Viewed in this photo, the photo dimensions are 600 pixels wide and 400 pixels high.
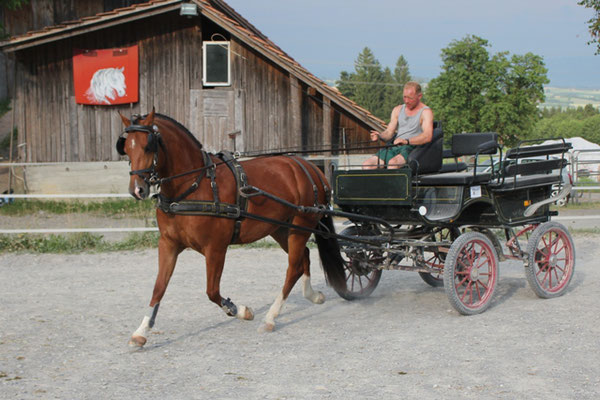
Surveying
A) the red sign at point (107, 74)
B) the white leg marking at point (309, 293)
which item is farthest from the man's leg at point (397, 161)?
the red sign at point (107, 74)

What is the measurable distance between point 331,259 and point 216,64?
11.0 metres

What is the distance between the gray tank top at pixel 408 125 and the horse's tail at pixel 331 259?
117 centimetres

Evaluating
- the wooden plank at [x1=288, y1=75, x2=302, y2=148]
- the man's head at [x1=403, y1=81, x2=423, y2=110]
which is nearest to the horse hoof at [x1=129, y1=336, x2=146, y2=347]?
the man's head at [x1=403, y1=81, x2=423, y2=110]

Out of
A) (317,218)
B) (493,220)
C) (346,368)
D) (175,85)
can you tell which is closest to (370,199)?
(317,218)

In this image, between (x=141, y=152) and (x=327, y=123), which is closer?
(x=141, y=152)

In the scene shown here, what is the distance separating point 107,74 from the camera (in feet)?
56.2

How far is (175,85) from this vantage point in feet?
56.4

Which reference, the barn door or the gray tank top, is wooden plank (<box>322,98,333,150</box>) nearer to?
the barn door

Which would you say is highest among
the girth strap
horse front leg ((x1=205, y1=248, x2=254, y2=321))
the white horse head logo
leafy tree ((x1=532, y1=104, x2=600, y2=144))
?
leafy tree ((x1=532, y1=104, x2=600, y2=144))

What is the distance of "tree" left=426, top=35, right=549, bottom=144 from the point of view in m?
50.0

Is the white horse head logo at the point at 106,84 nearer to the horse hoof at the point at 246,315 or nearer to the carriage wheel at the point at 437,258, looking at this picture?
the carriage wheel at the point at 437,258

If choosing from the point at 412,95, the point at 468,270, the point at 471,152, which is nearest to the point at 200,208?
the point at 412,95

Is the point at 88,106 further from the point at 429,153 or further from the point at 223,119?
the point at 429,153

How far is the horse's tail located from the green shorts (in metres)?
0.85
